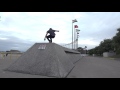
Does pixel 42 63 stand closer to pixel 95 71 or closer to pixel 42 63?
pixel 42 63

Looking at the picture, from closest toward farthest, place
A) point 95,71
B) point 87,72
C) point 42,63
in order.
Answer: point 42,63
point 87,72
point 95,71

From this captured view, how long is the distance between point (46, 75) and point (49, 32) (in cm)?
447

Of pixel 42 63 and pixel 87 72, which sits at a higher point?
pixel 42 63

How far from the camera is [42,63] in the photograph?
30.1 ft

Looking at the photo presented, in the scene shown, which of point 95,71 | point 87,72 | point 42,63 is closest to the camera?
point 42,63

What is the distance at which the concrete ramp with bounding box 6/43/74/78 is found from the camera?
840 cm

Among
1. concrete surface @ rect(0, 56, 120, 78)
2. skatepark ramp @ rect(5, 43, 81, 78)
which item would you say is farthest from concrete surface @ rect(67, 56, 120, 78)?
skatepark ramp @ rect(5, 43, 81, 78)

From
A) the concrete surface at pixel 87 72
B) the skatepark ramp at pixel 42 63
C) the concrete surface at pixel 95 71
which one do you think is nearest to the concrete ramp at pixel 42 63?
the skatepark ramp at pixel 42 63

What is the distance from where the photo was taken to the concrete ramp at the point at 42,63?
840cm

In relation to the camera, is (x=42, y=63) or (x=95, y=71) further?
(x=95, y=71)

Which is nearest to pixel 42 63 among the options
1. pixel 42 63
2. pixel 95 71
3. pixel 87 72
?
pixel 42 63

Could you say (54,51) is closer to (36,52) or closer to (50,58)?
(50,58)

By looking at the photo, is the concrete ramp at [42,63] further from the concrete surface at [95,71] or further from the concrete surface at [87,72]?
the concrete surface at [95,71]

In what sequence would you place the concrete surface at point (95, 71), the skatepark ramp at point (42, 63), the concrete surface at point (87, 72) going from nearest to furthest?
the concrete surface at point (87, 72) → the skatepark ramp at point (42, 63) → the concrete surface at point (95, 71)
